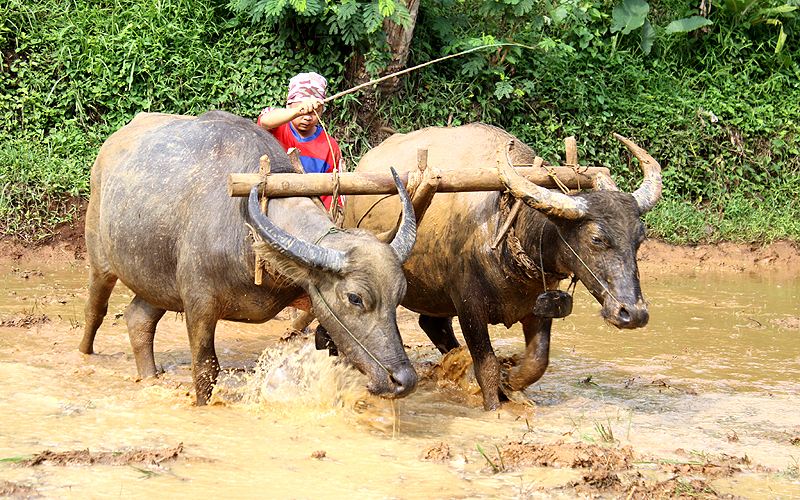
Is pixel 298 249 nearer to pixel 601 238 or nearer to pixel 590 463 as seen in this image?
pixel 601 238

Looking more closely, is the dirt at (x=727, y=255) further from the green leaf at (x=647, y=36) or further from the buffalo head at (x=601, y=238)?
the buffalo head at (x=601, y=238)

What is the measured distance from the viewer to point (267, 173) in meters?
3.87

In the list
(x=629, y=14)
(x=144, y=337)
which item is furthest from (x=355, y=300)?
(x=629, y=14)

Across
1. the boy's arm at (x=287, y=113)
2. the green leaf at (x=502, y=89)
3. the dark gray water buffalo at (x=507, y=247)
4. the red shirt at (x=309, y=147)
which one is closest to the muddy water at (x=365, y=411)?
the dark gray water buffalo at (x=507, y=247)

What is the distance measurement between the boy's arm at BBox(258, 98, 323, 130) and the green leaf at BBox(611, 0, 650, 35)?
642 cm

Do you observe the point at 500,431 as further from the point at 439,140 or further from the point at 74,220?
the point at 74,220

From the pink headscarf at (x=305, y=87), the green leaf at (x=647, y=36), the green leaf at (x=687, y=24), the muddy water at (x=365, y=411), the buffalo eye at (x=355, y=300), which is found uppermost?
the green leaf at (x=687, y=24)

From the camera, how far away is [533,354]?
15.1 ft

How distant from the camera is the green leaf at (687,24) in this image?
10198mm

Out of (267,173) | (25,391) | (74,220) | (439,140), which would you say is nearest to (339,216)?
(267,173)

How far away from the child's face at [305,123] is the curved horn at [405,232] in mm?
1866

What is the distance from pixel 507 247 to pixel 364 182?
92 centimetres

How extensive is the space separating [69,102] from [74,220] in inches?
56.3

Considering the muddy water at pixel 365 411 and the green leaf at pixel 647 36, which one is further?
the green leaf at pixel 647 36
